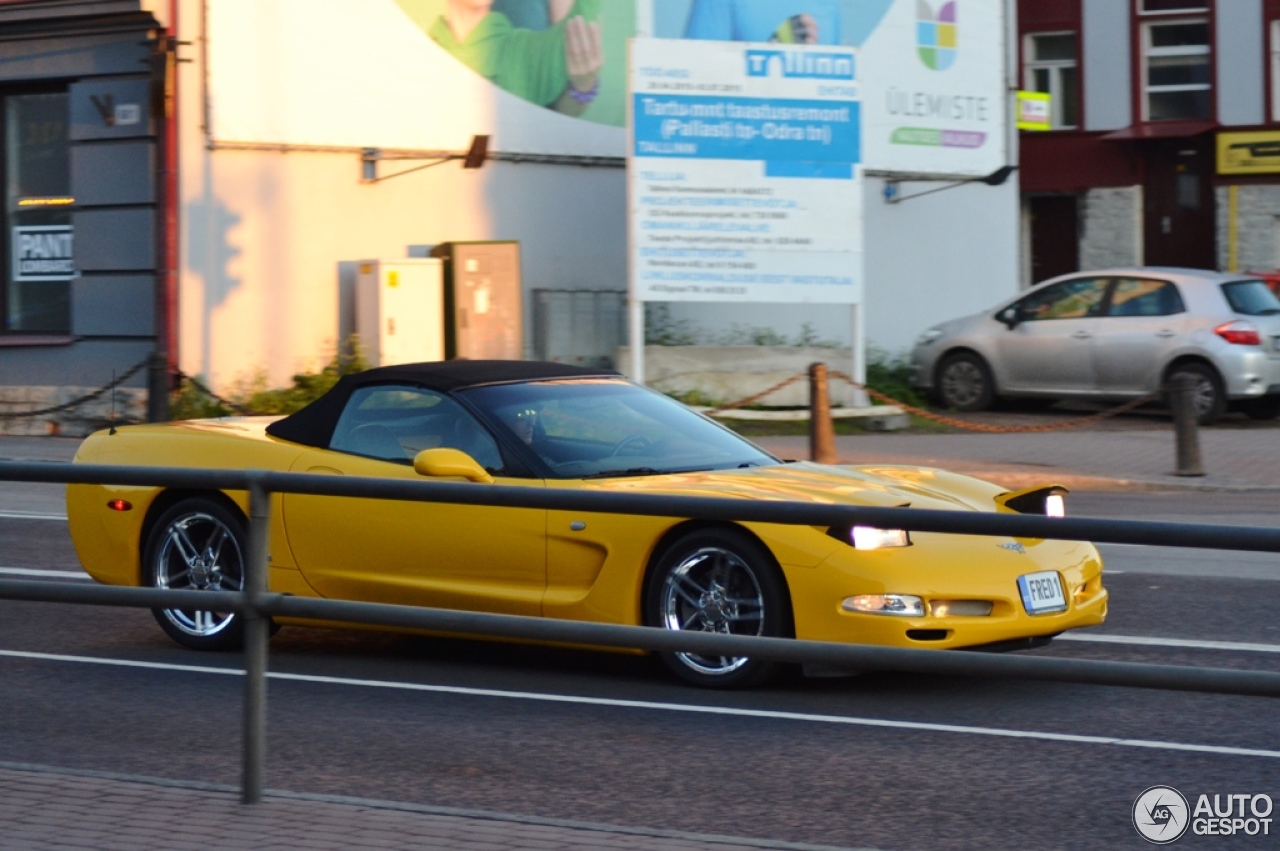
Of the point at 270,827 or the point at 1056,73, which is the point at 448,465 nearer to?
the point at 270,827

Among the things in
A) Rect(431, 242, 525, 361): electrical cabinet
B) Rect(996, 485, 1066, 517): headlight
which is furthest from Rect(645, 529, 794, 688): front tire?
Rect(431, 242, 525, 361): electrical cabinet

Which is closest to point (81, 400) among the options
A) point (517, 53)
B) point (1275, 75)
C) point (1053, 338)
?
point (517, 53)

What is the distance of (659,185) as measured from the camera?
63.7ft

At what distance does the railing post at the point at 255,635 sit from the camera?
474 centimetres

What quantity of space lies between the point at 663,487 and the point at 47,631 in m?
2.52

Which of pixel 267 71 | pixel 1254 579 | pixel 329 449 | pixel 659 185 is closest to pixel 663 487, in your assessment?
pixel 329 449

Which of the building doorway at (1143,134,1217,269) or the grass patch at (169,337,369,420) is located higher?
the building doorway at (1143,134,1217,269)

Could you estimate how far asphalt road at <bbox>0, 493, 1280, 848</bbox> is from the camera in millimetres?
4609

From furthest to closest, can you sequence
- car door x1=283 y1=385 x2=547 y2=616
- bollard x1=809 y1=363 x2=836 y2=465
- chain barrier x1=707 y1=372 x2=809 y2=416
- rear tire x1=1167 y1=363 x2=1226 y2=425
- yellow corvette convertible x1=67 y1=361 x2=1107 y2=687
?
1. rear tire x1=1167 y1=363 x2=1226 y2=425
2. chain barrier x1=707 y1=372 x2=809 y2=416
3. bollard x1=809 y1=363 x2=836 y2=465
4. car door x1=283 y1=385 x2=547 y2=616
5. yellow corvette convertible x1=67 y1=361 x2=1107 y2=687

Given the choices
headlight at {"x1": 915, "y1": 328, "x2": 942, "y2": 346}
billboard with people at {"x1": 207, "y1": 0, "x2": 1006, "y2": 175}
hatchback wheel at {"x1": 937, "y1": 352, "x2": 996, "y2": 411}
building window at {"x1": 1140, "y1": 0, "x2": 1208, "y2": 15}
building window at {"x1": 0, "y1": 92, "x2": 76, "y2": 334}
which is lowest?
hatchback wheel at {"x1": 937, "y1": 352, "x2": 996, "y2": 411}

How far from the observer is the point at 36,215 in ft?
67.3

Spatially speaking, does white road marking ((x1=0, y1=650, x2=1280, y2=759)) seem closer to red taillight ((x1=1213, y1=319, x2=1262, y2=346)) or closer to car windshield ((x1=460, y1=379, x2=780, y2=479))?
car windshield ((x1=460, y1=379, x2=780, y2=479))

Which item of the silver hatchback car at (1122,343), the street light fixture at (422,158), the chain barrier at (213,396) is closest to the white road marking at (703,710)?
the chain barrier at (213,396)

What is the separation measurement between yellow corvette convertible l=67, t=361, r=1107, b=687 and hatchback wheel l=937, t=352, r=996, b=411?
45.0 feet
